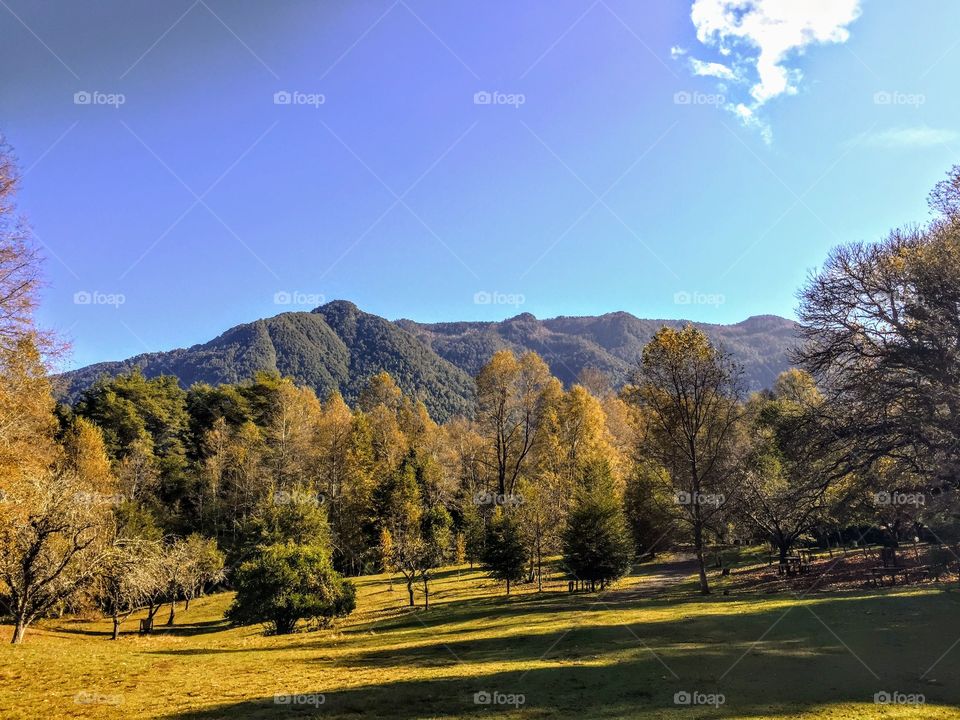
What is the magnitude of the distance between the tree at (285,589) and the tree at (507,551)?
10083 millimetres

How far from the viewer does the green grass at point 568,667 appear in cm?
1083

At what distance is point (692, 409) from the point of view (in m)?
31.3

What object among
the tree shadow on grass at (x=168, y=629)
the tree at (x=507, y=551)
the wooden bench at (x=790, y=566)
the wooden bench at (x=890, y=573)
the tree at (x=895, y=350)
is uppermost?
the tree at (x=895, y=350)

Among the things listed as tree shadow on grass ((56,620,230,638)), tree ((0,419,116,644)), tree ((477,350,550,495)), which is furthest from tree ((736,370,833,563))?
tree shadow on grass ((56,620,230,638))

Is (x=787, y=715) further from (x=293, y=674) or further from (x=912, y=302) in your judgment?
(x=912, y=302)

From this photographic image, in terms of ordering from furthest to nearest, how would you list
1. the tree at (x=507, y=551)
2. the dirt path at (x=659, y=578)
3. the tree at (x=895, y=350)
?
the tree at (x=507, y=551) < the dirt path at (x=659, y=578) < the tree at (x=895, y=350)

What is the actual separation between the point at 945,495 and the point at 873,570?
49.8 feet

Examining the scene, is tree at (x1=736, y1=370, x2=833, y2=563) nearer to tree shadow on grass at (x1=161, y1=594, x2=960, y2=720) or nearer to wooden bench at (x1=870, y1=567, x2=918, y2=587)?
wooden bench at (x1=870, y1=567, x2=918, y2=587)

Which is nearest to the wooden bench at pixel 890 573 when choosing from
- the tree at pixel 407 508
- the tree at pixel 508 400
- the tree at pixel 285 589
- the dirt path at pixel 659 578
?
the dirt path at pixel 659 578

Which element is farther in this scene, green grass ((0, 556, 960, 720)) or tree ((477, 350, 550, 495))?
tree ((477, 350, 550, 495))

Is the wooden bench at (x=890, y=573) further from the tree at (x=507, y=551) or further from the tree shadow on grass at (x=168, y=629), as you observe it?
the tree shadow on grass at (x=168, y=629)

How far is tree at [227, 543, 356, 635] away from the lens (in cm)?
2970

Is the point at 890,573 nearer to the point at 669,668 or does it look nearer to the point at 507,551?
the point at 507,551

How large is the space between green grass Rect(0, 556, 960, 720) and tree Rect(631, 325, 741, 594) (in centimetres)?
705
